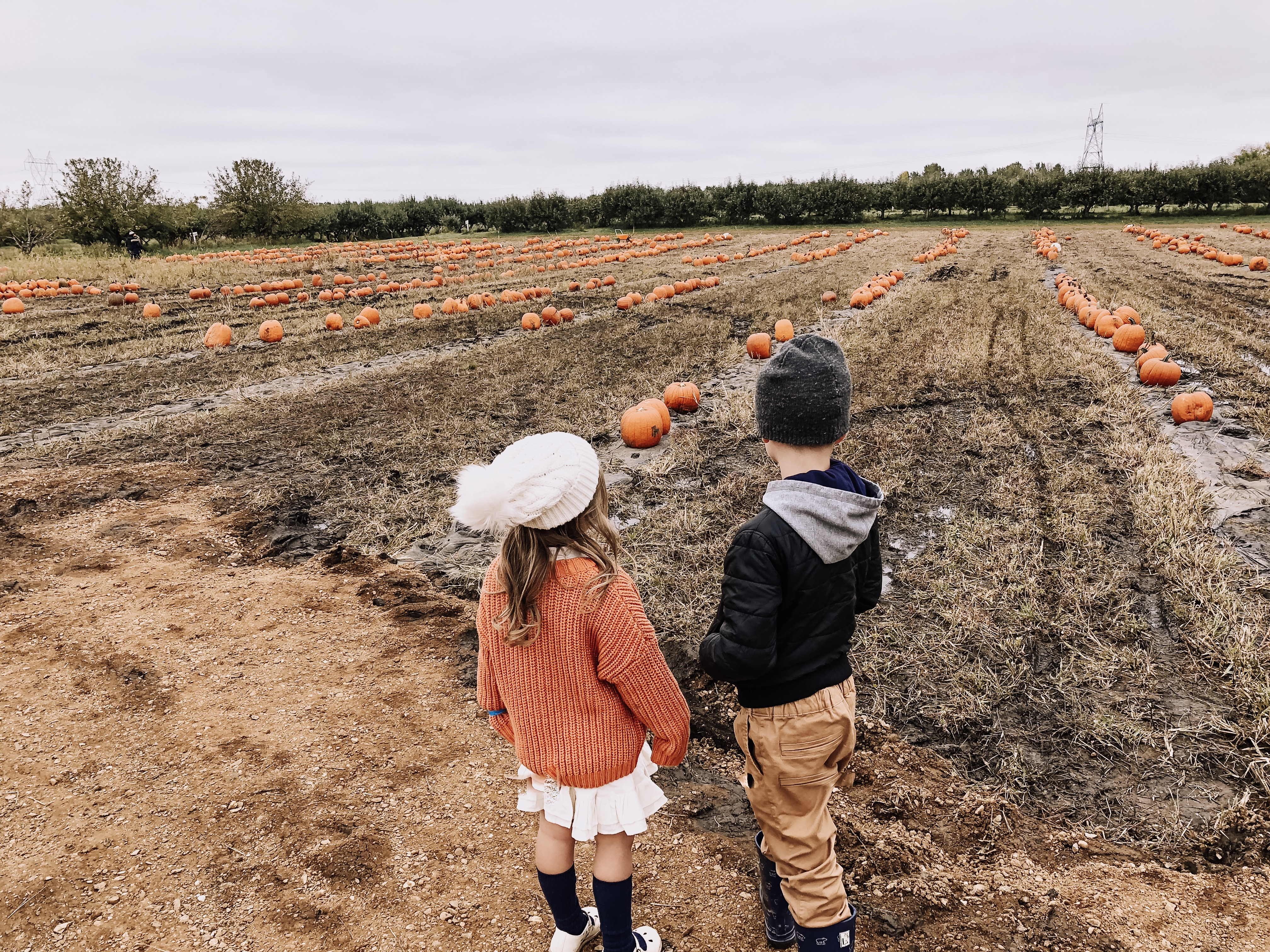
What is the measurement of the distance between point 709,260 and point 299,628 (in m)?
22.6

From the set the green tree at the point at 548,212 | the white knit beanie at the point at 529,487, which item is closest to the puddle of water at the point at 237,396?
the white knit beanie at the point at 529,487

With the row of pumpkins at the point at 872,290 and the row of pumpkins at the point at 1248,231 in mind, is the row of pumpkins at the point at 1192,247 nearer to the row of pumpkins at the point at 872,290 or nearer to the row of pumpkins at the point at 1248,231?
the row of pumpkins at the point at 1248,231

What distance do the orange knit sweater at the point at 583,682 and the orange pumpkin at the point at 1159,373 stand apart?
8778 millimetres

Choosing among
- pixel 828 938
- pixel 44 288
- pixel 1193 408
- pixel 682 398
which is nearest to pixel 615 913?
pixel 828 938

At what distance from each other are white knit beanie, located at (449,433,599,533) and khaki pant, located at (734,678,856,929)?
91 cm

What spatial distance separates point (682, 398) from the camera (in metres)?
8.29

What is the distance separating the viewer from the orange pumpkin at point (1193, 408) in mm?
7094

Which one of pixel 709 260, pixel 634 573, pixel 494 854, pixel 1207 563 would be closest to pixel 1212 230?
pixel 709 260

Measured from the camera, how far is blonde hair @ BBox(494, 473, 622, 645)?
1974mm

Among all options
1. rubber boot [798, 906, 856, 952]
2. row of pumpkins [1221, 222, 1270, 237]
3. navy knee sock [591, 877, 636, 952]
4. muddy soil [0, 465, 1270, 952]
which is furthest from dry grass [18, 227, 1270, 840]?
row of pumpkins [1221, 222, 1270, 237]

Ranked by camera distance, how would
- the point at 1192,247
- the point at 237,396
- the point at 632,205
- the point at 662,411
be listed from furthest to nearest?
the point at 632,205 < the point at 1192,247 < the point at 237,396 < the point at 662,411

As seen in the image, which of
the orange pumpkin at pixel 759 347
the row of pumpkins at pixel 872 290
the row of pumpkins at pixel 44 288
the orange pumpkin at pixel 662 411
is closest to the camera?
the orange pumpkin at pixel 662 411

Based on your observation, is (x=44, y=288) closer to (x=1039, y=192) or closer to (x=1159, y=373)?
(x=1159, y=373)

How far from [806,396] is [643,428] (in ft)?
17.6
